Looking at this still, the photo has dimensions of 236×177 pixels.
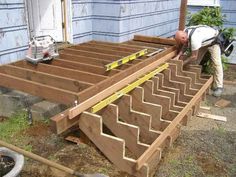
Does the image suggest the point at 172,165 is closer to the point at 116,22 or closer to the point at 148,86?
the point at 148,86

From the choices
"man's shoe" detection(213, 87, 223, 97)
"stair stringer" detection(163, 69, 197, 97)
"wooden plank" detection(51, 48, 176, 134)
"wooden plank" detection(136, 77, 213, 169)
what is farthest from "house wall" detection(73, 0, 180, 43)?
"wooden plank" detection(136, 77, 213, 169)

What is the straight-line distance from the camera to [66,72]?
13.9 ft

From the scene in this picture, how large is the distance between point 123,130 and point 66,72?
1419 millimetres

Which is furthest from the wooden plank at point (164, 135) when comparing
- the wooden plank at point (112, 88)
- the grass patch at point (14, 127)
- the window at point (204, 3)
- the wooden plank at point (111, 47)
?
the window at point (204, 3)

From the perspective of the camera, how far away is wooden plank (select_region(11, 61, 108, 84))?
4016 mm

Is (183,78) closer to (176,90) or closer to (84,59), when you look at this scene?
(176,90)

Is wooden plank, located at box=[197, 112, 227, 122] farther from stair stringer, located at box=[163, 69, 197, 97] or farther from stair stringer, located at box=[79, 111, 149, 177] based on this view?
stair stringer, located at box=[79, 111, 149, 177]

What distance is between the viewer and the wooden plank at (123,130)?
11.0ft

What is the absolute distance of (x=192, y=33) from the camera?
213 inches

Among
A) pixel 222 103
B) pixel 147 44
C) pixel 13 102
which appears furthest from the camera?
pixel 147 44

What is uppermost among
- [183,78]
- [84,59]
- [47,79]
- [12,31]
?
[12,31]

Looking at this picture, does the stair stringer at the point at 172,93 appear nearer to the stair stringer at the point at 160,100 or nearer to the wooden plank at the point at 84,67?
the stair stringer at the point at 160,100

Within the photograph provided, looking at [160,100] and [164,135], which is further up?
[160,100]

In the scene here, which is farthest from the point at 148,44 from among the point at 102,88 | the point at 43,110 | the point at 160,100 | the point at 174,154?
the point at 174,154
